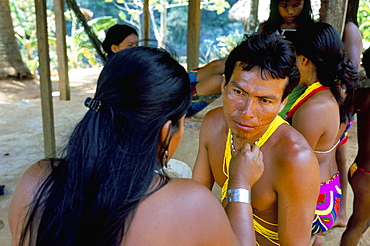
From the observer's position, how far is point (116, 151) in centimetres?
97

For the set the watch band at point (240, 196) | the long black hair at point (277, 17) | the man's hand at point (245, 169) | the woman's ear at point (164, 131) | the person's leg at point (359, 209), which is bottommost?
the person's leg at point (359, 209)

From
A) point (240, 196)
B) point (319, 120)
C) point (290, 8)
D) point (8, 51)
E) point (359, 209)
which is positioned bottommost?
point (359, 209)

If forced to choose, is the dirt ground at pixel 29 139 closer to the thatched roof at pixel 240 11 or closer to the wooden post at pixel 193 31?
the wooden post at pixel 193 31

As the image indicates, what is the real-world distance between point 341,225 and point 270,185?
188 centimetres

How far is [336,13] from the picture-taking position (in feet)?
8.57

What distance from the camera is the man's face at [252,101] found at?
1671 millimetres

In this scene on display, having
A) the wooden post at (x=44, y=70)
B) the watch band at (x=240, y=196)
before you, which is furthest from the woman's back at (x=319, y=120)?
the wooden post at (x=44, y=70)

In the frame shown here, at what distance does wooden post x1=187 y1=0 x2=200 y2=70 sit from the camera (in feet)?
18.3

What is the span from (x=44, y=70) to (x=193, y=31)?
2757mm

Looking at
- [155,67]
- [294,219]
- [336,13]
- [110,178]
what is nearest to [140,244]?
[110,178]

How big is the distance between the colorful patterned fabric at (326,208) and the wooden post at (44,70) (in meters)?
2.94

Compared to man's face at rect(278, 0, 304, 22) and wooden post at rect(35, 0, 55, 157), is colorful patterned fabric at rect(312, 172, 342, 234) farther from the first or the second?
wooden post at rect(35, 0, 55, 157)

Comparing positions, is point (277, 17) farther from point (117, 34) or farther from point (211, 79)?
point (117, 34)

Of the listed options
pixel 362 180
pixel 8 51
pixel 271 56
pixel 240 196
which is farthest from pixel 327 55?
pixel 8 51
